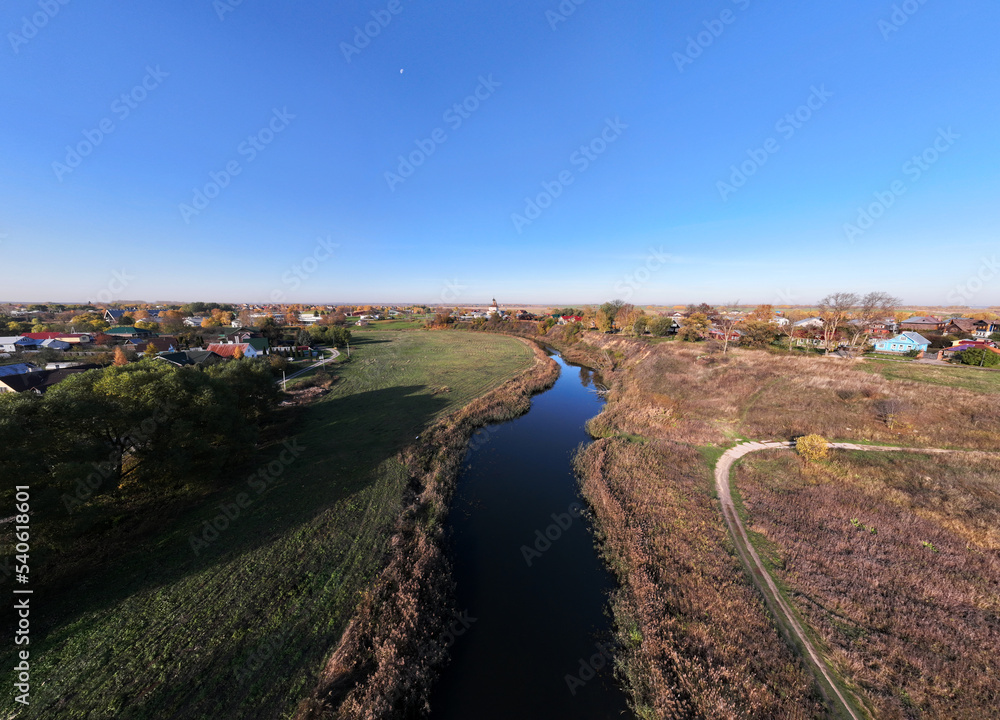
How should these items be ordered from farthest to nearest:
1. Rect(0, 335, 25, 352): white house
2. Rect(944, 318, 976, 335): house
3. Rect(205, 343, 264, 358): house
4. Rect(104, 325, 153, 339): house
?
Rect(104, 325, 153, 339): house → Rect(944, 318, 976, 335): house → Rect(0, 335, 25, 352): white house → Rect(205, 343, 264, 358): house

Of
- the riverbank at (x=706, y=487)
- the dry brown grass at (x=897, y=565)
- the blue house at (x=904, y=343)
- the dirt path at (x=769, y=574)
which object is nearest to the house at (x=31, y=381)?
the riverbank at (x=706, y=487)

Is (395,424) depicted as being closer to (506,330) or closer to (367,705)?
(367,705)

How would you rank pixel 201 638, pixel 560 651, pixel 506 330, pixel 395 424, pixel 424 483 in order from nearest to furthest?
pixel 201 638 → pixel 560 651 → pixel 424 483 → pixel 395 424 → pixel 506 330

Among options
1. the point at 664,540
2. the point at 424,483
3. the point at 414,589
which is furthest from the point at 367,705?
the point at 664,540

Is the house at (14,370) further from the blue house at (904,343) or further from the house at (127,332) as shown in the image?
the blue house at (904,343)

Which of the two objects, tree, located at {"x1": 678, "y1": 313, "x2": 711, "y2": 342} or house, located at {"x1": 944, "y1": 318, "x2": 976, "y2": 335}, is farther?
tree, located at {"x1": 678, "y1": 313, "x2": 711, "y2": 342}

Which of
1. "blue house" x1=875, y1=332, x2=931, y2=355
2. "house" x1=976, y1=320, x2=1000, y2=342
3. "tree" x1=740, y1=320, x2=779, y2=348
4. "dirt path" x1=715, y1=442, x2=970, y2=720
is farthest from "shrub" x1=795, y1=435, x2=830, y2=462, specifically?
"house" x1=976, y1=320, x2=1000, y2=342

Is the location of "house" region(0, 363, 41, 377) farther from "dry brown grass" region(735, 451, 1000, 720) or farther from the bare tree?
the bare tree
